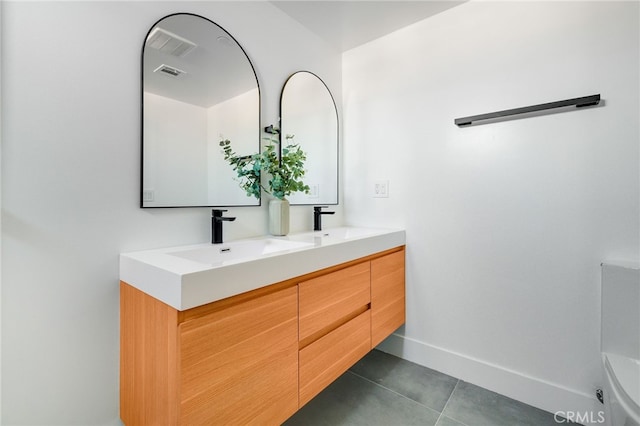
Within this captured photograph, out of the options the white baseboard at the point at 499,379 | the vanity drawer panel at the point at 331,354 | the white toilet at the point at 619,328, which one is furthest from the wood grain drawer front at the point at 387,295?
the white toilet at the point at 619,328

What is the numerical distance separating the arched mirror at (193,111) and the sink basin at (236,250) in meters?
0.23

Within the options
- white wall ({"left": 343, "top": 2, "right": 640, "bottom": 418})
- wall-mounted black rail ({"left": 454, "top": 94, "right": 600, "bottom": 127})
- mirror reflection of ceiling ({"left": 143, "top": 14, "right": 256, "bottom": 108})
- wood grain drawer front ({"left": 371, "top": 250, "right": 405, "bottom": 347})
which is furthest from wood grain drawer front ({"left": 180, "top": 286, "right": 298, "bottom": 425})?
wall-mounted black rail ({"left": 454, "top": 94, "right": 600, "bottom": 127})

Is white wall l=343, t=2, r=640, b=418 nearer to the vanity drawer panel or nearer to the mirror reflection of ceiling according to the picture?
the vanity drawer panel

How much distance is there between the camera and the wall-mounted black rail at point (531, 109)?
1.26 metres

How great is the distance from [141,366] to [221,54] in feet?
4.54

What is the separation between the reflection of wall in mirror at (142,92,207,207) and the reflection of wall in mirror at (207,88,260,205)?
0.04 m

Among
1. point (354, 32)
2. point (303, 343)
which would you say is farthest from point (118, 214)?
point (354, 32)

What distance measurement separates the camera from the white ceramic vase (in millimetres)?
1536

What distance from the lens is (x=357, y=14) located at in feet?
5.67

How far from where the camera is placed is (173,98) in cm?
124

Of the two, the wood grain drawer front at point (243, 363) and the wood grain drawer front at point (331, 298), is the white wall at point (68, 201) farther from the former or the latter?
the wood grain drawer front at point (331, 298)

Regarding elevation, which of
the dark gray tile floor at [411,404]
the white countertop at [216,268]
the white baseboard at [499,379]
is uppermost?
the white countertop at [216,268]

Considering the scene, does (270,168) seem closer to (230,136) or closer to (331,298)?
(230,136)

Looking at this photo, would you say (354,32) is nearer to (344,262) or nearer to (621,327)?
(344,262)
